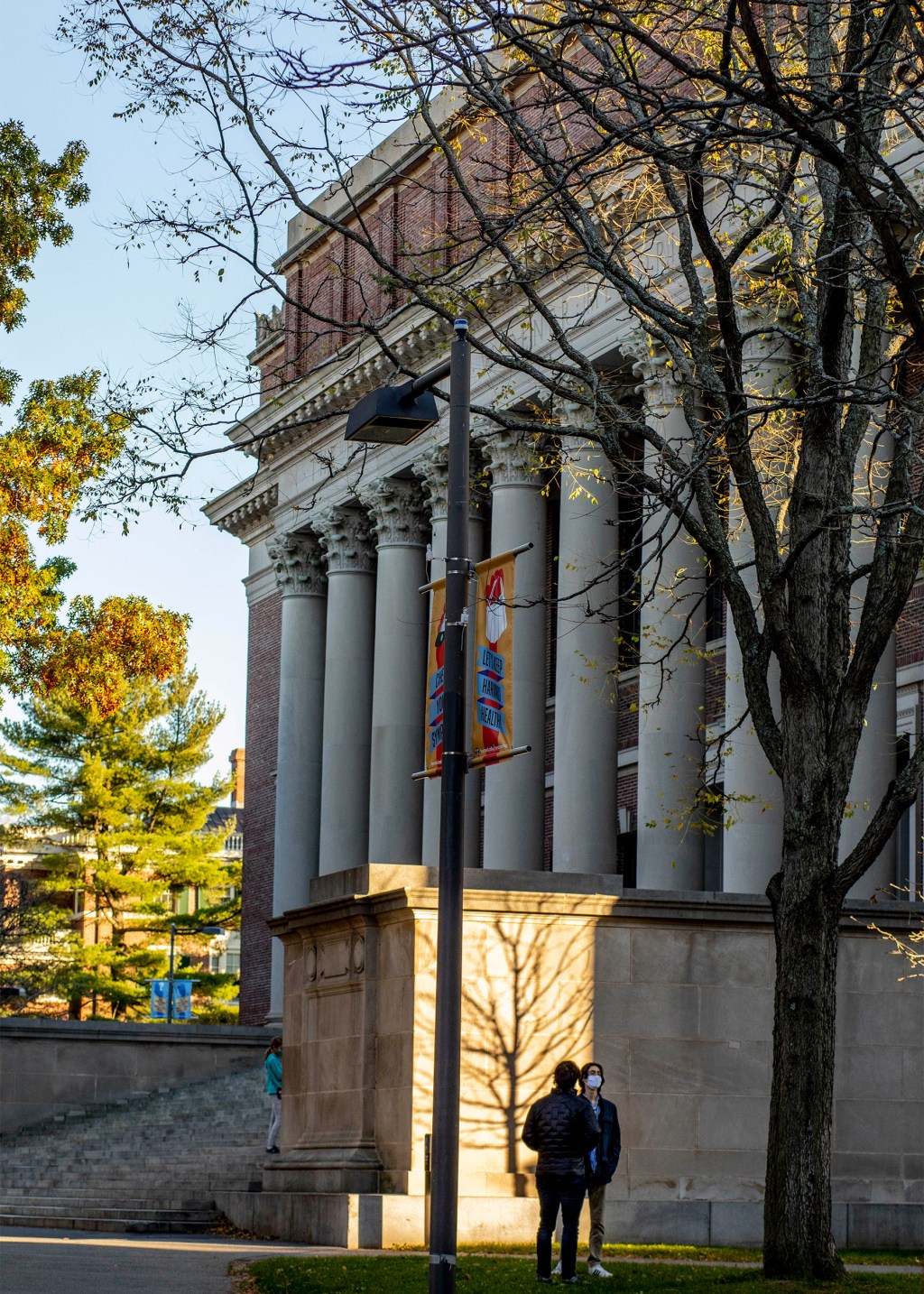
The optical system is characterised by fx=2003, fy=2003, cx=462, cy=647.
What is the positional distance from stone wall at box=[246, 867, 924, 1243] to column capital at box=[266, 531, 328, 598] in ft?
84.5

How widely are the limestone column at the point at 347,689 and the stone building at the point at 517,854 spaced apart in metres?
0.06

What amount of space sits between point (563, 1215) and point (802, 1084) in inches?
83.9

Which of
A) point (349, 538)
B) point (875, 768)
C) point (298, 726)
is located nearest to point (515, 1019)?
point (875, 768)

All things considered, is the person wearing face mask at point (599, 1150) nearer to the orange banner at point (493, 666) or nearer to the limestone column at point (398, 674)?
the orange banner at point (493, 666)

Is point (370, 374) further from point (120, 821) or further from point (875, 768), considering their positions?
point (120, 821)

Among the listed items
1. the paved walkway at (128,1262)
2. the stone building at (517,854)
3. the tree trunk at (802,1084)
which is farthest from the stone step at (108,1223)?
the tree trunk at (802,1084)

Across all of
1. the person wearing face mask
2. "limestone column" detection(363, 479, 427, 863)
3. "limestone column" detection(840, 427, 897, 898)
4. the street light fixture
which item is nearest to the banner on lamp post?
the street light fixture

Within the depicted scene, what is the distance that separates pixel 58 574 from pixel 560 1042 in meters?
7.07

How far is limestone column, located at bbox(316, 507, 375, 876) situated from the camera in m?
42.7

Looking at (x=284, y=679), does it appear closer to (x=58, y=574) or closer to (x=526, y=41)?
(x=58, y=574)

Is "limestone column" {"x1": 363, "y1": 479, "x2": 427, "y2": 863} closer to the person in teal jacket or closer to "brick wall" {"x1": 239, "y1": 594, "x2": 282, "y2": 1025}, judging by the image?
"brick wall" {"x1": 239, "y1": 594, "x2": 282, "y2": 1025}

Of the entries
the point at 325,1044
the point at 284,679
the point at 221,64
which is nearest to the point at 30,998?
the point at 284,679

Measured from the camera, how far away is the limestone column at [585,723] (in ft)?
108

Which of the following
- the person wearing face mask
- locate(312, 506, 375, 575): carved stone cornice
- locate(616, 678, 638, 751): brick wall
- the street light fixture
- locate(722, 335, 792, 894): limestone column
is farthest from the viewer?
locate(312, 506, 375, 575): carved stone cornice
